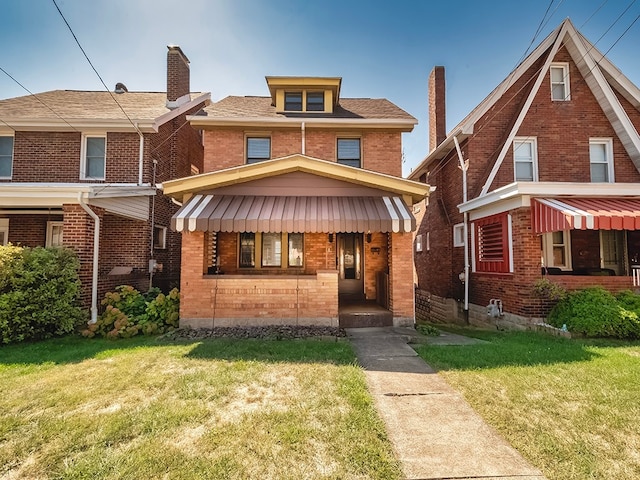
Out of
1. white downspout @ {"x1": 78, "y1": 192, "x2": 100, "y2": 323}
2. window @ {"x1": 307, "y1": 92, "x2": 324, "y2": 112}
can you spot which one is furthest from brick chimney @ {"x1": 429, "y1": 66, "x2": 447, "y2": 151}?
white downspout @ {"x1": 78, "y1": 192, "x2": 100, "y2": 323}

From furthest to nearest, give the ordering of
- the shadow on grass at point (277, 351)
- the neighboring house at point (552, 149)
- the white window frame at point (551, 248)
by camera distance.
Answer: the white window frame at point (551, 248), the neighboring house at point (552, 149), the shadow on grass at point (277, 351)

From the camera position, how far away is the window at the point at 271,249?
1186cm

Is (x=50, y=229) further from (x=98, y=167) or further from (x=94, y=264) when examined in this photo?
(x=94, y=264)

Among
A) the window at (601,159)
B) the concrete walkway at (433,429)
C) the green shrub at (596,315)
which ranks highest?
the window at (601,159)

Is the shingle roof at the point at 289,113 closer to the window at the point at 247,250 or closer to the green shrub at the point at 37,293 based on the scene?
the window at the point at 247,250

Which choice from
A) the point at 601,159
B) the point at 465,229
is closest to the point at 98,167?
the point at 465,229

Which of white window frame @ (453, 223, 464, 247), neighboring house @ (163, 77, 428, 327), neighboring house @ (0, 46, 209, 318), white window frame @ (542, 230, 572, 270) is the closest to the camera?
neighboring house @ (163, 77, 428, 327)

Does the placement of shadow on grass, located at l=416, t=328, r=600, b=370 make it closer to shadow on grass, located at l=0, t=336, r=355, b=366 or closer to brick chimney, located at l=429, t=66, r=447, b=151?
shadow on grass, located at l=0, t=336, r=355, b=366

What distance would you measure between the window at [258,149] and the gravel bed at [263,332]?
23.5ft

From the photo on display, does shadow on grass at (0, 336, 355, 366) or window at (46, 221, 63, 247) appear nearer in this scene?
Answer: shadow on grass at (0, 336, 355, 366)

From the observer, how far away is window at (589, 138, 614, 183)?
12.5m

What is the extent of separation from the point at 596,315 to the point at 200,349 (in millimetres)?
9958

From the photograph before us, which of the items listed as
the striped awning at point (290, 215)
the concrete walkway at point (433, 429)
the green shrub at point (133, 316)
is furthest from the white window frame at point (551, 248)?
the green shrub at point (133, 316)

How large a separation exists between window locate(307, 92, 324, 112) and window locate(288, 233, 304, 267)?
604 centimetres
